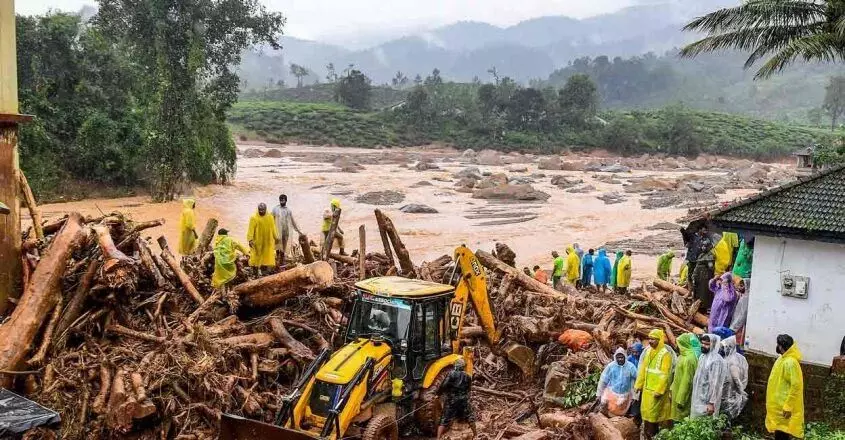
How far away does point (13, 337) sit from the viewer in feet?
34.3

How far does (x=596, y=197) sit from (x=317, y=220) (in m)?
20.2

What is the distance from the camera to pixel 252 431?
334 inches

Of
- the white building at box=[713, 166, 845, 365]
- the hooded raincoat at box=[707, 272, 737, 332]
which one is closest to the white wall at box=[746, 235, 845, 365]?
the white building at box=[713, 166, 845, 365]

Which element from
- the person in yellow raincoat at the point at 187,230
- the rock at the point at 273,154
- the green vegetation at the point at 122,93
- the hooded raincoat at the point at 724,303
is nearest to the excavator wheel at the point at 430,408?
the hooded raincoat at the point at 724,303

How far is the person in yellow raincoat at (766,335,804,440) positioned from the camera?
8445 millimetres

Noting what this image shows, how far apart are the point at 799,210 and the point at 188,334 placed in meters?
8.81

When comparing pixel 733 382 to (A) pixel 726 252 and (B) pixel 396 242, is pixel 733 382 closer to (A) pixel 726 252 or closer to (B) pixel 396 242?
(A) pixel 726 252

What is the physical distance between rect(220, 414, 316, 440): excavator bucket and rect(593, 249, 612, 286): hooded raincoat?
41.3 feet

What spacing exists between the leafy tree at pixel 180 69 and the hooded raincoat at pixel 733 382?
31784 mm

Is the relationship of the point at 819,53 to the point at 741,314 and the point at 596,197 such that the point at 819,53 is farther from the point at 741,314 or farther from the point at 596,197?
the point at 596,197

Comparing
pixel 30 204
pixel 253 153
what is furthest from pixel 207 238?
pixel 253 153

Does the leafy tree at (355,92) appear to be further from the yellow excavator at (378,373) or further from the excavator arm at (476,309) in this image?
the yellow excavator at (378,373)

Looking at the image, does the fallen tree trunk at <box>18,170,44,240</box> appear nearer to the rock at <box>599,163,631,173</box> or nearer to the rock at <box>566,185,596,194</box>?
the rock at <box>566,185,596,194</box>

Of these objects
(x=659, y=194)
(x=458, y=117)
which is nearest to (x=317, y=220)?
(x=659, y=194)
